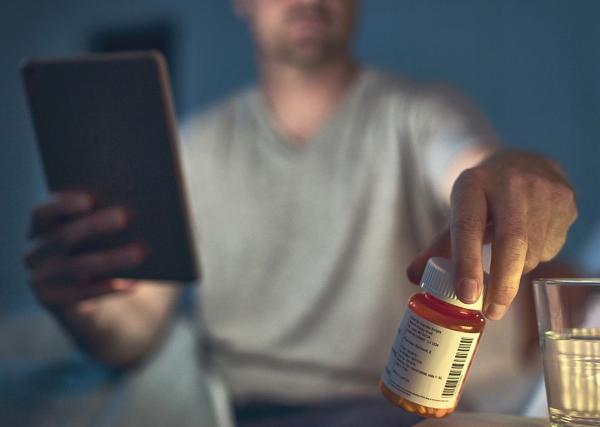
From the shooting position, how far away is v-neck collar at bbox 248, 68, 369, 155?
49.8 inches


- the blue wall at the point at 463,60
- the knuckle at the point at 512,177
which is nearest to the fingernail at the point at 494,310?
the knuckle at the point at 512,177

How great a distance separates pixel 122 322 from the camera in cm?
117

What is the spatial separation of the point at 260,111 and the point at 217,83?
112 centimetres

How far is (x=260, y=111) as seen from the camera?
52.6 inches

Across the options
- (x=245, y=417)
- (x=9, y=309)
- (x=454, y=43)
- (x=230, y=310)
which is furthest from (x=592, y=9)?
(x=9, y=309)

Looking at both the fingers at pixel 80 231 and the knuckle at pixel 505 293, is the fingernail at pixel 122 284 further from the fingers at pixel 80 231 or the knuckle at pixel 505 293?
the knuckle at pixel 505 293

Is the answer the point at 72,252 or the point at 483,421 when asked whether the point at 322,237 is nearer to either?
the point at 72,252

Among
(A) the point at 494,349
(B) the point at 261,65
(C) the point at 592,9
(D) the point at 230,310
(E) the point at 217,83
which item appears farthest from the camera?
(E) the point at 217,83

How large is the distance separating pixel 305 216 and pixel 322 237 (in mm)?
49

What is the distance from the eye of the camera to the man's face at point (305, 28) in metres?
1.24

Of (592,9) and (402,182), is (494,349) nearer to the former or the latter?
(402,182)

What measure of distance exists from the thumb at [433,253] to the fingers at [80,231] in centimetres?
44

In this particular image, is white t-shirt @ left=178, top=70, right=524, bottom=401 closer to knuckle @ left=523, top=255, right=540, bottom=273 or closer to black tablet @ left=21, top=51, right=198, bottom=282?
black tablet @ left=21, top=51, right=198, bottom=282

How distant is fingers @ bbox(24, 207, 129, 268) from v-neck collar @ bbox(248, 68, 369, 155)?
0.45 meters
